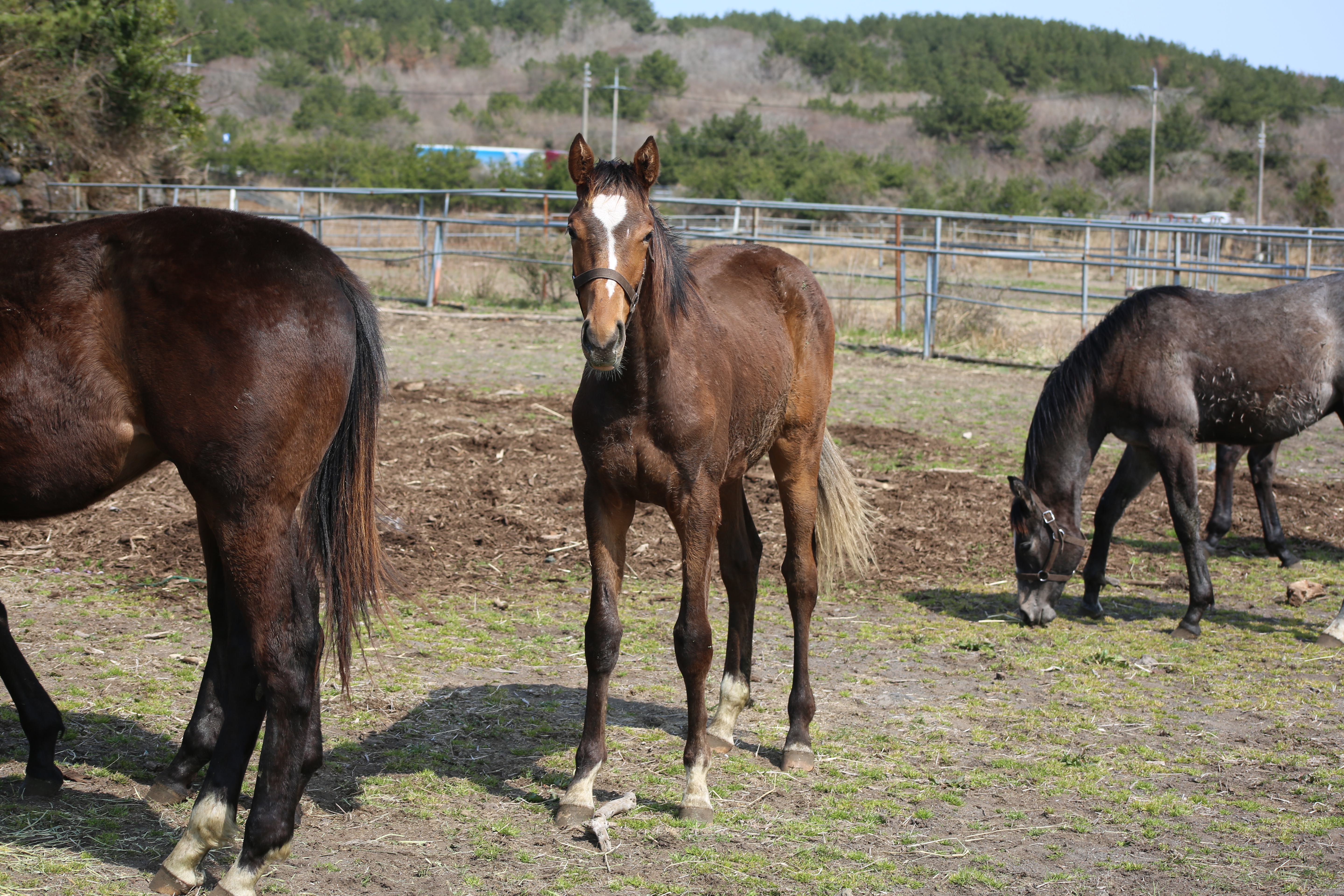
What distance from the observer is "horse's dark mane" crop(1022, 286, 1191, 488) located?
228 inches

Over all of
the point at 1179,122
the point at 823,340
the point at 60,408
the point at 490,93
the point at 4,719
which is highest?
the point at 490,93

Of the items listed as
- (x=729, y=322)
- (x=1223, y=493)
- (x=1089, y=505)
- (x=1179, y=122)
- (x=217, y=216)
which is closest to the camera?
(x=217, y=216)

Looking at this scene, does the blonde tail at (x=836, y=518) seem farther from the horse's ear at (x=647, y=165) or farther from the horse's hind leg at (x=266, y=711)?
the horse's hind leg at (x=266, y=711)

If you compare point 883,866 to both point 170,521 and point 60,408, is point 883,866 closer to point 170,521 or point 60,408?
point 60,408

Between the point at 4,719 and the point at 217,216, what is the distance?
223cm

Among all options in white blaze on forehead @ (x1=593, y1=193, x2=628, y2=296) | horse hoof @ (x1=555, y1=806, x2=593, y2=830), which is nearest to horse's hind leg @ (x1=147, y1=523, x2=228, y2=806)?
horse hoof @ (x1=555, y1=806, x2=593, y2=830)

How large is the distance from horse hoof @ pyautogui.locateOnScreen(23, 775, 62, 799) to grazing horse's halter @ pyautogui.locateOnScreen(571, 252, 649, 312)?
88.6 inches

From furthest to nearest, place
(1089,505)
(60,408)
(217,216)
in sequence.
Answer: (1089,505)
(217,216)
(60,408)

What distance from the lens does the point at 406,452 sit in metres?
7.49

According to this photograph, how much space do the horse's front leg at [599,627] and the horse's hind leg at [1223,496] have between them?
4.54 m

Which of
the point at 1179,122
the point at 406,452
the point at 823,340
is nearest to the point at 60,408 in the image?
the point at 823,340

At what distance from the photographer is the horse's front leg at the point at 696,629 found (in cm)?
339

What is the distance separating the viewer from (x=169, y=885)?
111 inches

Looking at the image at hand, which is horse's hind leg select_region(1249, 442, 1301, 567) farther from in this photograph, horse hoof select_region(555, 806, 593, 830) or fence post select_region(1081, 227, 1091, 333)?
fence post select_region(1081, 227, 1091, 333)
